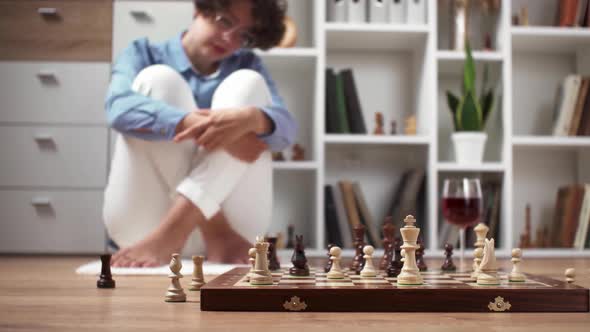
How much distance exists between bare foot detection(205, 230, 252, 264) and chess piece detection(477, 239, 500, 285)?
3.45 ft

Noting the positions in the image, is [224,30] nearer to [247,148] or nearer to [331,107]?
[247,148]

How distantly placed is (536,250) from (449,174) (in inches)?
19.3

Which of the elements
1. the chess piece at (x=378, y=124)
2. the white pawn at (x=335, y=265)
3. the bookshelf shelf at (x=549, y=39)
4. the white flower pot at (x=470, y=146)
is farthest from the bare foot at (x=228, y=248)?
the bookshelf shelf at (x=549, y=39)

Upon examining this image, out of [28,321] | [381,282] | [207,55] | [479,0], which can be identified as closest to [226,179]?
[207,55]

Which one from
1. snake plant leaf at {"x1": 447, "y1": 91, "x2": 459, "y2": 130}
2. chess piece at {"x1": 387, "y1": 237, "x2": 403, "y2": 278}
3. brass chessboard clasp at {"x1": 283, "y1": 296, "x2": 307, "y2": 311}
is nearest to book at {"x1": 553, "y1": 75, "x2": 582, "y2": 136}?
snake plant leaf at {"x1": 447, "y1": 91, "x2": 459, "y2": 130}

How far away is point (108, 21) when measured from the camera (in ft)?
9.64

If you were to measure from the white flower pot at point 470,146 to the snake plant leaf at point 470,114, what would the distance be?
25 mm

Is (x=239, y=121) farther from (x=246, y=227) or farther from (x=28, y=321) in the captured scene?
(x=28, y=321)

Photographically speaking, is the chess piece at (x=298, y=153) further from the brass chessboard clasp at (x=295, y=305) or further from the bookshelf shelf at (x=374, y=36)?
the brass chessboard clasp at (x=295, y=305)

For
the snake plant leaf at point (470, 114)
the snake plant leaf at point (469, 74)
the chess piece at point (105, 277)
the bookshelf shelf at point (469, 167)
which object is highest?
the snake plant leaf at point (469, 74)

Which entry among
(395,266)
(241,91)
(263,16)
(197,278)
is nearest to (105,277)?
(197,278)

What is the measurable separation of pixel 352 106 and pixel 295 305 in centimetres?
204

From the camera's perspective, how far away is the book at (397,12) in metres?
3.07

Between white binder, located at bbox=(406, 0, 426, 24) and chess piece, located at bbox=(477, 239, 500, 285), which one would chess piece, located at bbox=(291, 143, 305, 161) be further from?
chess piece, located at bbox=(477, 239, 500, 285)
